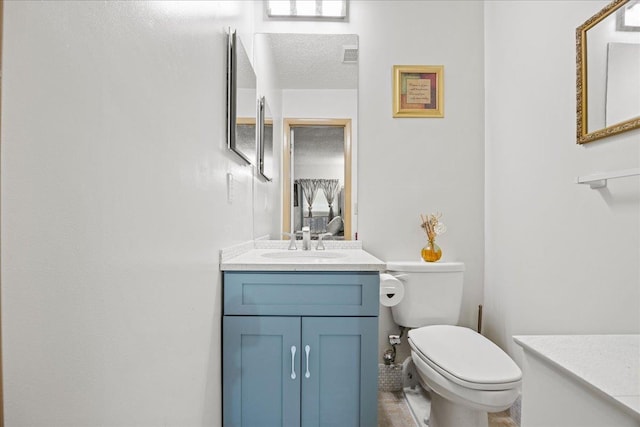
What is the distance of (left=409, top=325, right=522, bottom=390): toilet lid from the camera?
1304 millimetres

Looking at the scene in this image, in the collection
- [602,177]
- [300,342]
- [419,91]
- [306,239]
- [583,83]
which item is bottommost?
[300,342]

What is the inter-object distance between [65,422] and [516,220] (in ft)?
6.36

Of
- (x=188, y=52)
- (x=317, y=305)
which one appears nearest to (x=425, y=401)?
(x=317, y=305)

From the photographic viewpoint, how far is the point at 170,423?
917 mm

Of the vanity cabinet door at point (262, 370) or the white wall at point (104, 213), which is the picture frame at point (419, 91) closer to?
the white wall at point (104, 213)

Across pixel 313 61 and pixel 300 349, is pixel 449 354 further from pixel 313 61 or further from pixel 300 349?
pixel 313 61

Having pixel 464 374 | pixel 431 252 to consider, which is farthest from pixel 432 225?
pixel 464 374

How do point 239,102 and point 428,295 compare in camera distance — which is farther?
point 428,295

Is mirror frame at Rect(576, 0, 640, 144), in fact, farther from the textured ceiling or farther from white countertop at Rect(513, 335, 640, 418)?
the textured ceiling

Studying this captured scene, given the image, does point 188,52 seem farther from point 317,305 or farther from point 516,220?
point 516,220

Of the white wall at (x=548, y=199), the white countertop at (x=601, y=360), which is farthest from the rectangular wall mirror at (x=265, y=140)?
the white countertop at (x=601, y=360)

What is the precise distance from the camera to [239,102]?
152 cm

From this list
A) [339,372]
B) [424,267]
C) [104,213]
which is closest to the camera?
[104,213]

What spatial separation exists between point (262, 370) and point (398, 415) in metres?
0.89
